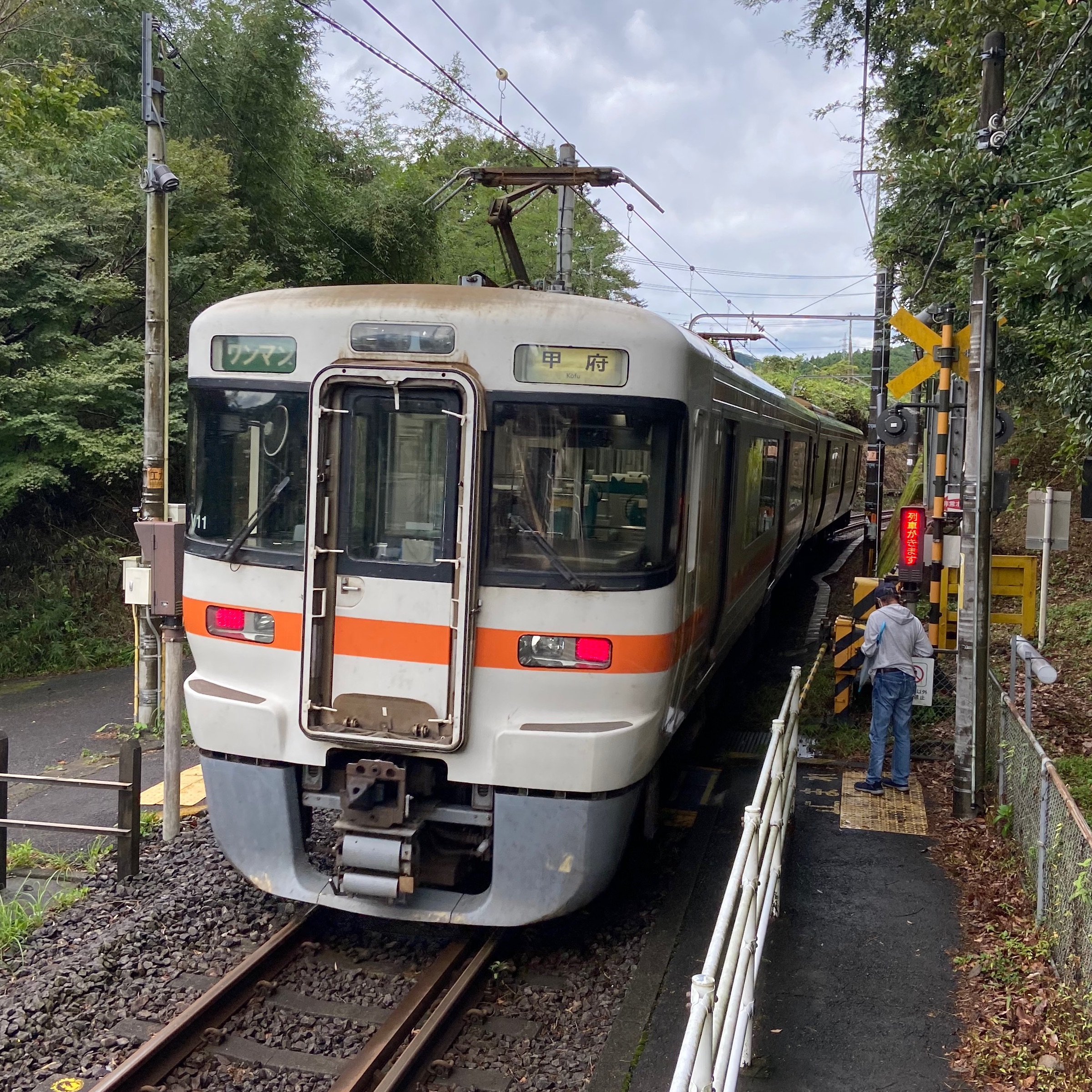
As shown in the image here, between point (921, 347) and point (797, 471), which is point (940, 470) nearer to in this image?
point (921, 347)

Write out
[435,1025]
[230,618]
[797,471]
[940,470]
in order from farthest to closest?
[797,471] → [940,470] → [230,618] → [435,1025]

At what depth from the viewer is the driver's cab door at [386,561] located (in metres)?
4.64

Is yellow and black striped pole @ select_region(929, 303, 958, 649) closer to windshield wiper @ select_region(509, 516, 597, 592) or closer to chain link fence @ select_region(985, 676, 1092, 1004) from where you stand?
chain link fence @ select_region(985, 676, 1092, 1004)

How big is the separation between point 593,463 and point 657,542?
46cm

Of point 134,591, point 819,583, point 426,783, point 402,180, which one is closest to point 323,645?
point 426,783

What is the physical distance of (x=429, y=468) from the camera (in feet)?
15.4

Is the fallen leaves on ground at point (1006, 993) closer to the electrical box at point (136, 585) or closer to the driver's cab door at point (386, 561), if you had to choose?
the driver's cab door at point (386, 561)

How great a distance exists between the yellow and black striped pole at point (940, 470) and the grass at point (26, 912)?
234 inches

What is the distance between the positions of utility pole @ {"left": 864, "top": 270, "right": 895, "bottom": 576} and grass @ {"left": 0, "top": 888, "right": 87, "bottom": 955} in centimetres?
1173

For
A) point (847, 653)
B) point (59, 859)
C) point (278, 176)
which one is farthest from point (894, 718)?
point (278, 176)

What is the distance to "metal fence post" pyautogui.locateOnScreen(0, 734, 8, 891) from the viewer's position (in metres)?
5.74

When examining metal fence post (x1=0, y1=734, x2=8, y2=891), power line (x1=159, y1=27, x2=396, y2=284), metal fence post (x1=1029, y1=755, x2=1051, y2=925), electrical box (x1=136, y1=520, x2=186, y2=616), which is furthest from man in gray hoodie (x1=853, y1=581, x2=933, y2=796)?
power line (x1=159, y1=27, x2=396, y2=284)

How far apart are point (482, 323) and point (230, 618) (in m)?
1.78

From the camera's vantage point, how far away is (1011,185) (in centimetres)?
830
